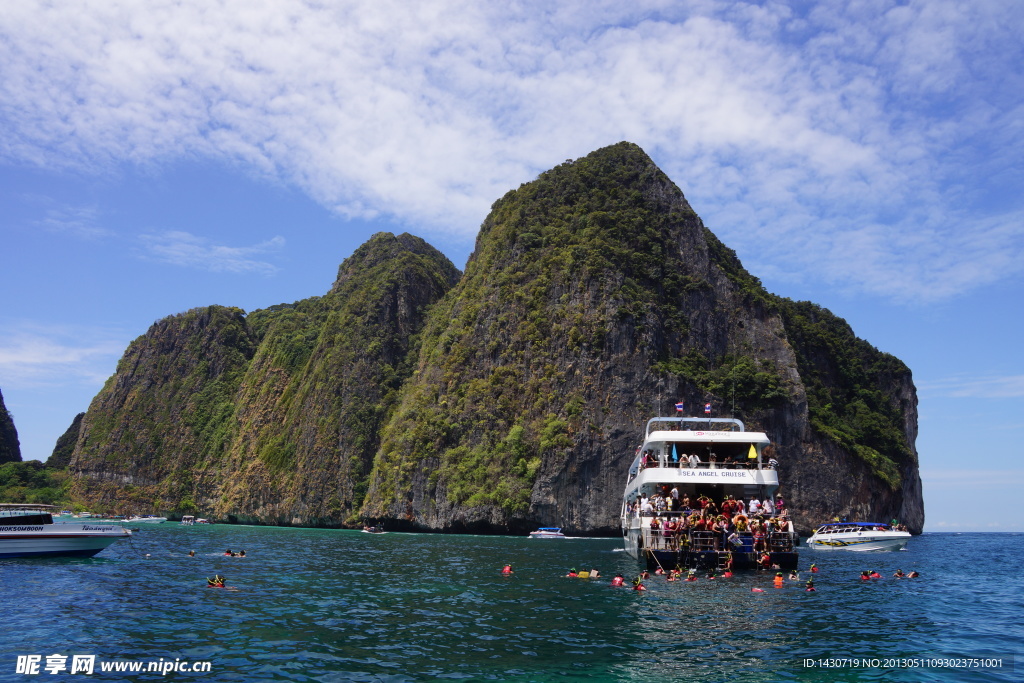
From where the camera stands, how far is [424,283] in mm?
164125

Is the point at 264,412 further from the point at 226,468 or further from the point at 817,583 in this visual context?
the point at 817,583

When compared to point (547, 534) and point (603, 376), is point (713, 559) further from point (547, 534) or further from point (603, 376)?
point (603, 376)

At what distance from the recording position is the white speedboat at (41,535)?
42344mm

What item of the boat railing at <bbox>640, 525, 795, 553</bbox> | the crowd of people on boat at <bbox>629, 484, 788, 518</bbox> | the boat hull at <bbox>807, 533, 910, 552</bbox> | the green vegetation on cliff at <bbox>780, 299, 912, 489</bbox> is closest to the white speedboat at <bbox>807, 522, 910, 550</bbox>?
the boat hull at <bbox>807, 533, 910, 552</bbox>

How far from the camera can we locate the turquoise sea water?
17.5 meters

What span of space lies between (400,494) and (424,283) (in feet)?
229

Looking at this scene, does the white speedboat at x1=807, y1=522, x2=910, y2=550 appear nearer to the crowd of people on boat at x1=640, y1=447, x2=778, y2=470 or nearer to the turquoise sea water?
the turquoise sea water

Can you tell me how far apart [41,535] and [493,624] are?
1365 inches

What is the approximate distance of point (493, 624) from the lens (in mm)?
23047

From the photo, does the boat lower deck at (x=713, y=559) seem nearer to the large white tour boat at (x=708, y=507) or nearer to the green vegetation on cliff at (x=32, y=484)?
the large white tour boat at (x=708, y=507)

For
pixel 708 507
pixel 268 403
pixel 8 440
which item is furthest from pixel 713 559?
pixel 8 440

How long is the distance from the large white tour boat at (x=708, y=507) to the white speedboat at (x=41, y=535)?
34903mm

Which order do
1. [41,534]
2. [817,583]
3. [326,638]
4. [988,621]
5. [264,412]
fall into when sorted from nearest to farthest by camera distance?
[326,638], [988,621], [817,583], [41,534], [264,412]

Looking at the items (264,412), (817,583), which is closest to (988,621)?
(817,583)
